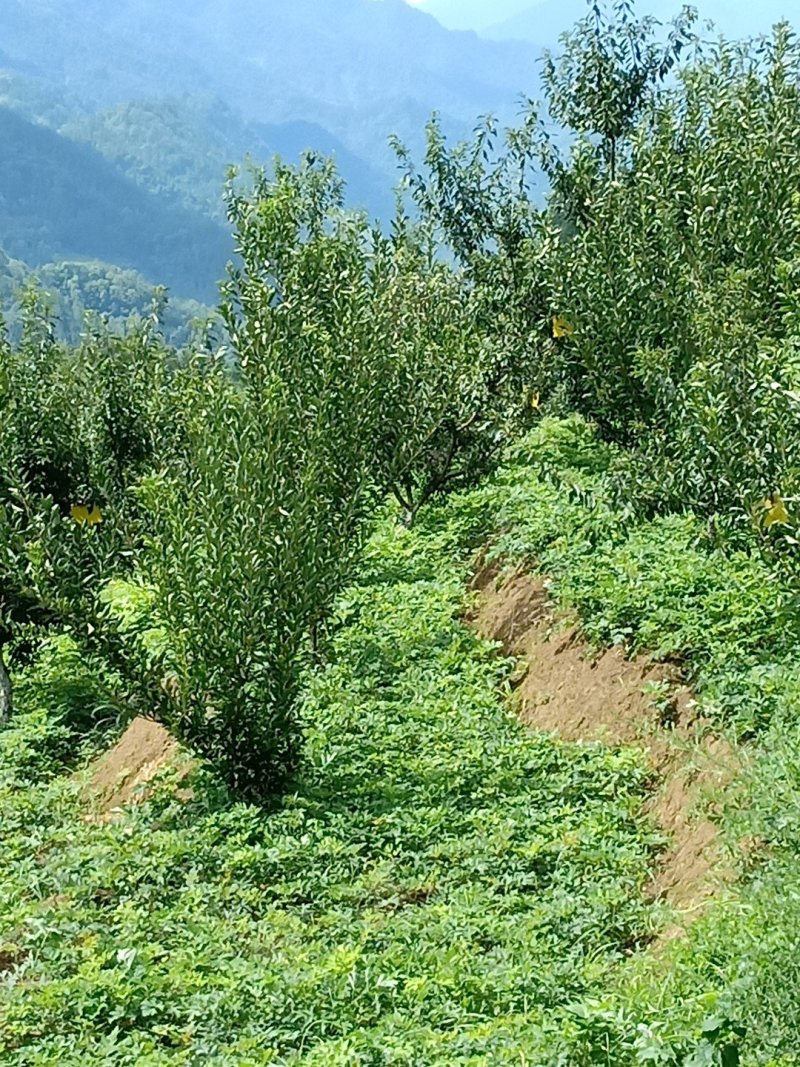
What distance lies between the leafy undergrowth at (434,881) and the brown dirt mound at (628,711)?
0.15 metres

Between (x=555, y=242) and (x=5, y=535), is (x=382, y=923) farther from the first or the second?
(x=555, y=242)

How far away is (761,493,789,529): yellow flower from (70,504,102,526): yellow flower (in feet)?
18.0

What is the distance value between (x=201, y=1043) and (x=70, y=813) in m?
3.01

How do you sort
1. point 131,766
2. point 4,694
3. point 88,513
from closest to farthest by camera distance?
point 131,766, point 4,694, point 88,513

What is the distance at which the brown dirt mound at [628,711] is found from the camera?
5.22 m

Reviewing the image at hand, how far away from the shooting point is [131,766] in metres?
7.56

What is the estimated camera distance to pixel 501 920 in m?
4.95

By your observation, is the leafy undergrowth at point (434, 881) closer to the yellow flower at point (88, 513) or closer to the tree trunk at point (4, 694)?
the tree trunk at point (4, 694)

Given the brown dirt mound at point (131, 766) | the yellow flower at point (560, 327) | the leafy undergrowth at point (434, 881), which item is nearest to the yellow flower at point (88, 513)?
the leafy undergrowth at point (434, 881)

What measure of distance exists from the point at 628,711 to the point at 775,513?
5.11 feet

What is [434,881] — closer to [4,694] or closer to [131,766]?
[131,766]

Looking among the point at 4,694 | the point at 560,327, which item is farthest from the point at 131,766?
the point at 560,327

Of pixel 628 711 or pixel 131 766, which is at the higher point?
pixel 131 766

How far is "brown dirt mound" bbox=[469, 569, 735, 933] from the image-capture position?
5.22 metres
